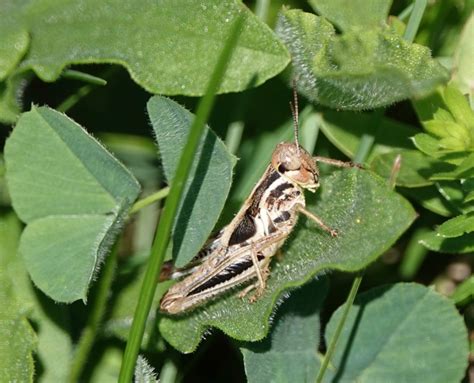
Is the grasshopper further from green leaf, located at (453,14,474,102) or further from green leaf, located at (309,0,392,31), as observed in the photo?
green leaf, located at (453,14,474,102)

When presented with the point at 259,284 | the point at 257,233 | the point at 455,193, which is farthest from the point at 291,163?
the point at 455,193

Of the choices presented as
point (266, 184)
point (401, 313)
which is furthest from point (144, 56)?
point (401, 313)

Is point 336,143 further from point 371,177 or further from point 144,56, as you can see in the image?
point 144,56

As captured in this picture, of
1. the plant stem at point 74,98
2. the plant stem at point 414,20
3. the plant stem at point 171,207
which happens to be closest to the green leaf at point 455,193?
the plant stem at point 414,20

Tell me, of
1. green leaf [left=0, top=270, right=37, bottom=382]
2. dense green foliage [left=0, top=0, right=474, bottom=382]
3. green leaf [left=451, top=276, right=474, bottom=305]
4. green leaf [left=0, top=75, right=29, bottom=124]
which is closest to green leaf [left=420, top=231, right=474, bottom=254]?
dense green foliage [left=0, top=0, right=474, bottom=382]

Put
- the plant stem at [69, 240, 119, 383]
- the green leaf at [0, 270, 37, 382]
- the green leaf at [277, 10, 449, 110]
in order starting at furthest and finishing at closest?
the plant stem at [69, 240, 119, 383] → the green leaf at [0, 270, 37, 382] → the green leaf at [277, 10, 449, 110]

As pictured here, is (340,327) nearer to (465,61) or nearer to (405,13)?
(465,61)

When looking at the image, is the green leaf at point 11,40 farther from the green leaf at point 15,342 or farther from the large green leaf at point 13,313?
the green leaf at point 15,342
